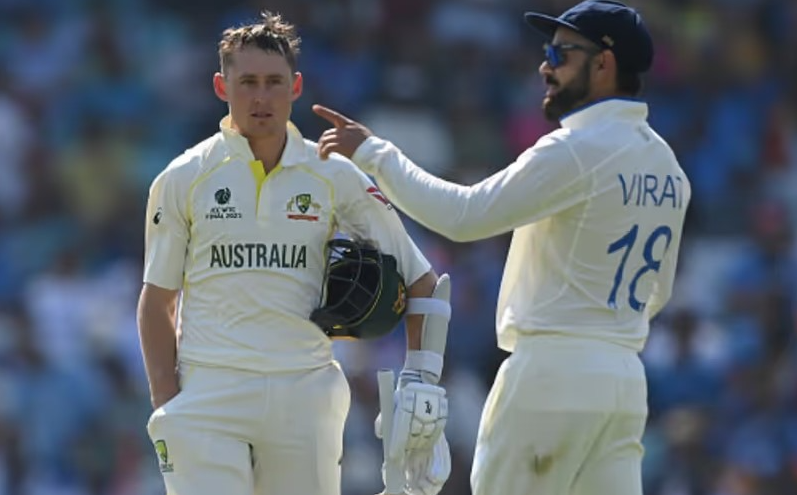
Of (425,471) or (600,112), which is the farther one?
(425,471)

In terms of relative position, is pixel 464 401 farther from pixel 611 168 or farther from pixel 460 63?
pixel 611 168

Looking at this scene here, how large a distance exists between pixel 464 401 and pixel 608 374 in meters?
5.40

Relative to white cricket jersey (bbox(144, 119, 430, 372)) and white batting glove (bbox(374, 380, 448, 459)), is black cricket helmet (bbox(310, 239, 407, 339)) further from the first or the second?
white batting glove (bbox(374, 380, 448, 459))

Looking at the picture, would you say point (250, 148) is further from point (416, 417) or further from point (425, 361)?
point (416, 417)

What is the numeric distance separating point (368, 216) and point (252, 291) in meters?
0.46

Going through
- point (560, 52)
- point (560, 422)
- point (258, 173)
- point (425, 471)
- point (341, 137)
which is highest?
point (560, 52)

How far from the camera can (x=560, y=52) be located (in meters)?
6.09

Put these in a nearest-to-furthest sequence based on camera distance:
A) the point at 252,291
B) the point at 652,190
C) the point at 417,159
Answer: the point at 652,190, the point at 252,291, the point at 417,159

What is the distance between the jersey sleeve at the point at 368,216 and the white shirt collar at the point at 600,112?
27.4 inches

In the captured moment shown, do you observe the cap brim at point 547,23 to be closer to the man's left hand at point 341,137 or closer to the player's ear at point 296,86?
the man's left hand at point 341,137

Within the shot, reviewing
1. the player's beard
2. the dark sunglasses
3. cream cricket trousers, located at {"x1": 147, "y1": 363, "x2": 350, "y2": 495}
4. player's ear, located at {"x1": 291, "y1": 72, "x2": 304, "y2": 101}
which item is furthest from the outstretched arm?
cream cricket trousers, located at {"x1": 147, "y1": 363, "x2": 350, "y2": 495}

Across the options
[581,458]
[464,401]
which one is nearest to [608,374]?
[581,458]

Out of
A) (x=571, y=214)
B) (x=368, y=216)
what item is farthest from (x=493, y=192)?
(x=368, y=216)

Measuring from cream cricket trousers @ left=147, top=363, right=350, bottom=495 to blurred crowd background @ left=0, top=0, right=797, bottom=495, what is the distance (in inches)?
180
